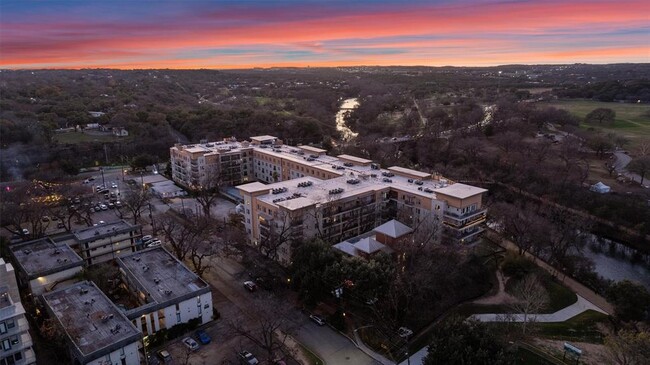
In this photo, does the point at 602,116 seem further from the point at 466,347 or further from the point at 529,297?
the point at 466,347

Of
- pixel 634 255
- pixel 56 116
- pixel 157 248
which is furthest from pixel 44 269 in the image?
pixel 56 116

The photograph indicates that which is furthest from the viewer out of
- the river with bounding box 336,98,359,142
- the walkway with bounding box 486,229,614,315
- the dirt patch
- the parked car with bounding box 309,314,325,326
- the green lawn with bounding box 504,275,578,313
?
the river with bounding box 336,98,359,142

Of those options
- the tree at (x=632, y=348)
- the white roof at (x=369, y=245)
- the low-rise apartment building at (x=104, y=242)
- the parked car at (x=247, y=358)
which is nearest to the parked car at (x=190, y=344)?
the parked car at (x=247, y=358)

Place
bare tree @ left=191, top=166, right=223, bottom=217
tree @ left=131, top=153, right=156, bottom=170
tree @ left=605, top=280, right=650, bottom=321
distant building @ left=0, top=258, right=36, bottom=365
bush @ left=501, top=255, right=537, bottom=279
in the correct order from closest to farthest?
distant building @ left=0, top=258, right=36, bottom=365
tree @ left=605, top=280, right=650, bottom=321
bush @ left=501, top=255, right=537, bottom=279
bare tree @ left=191, top=166, right=223, bottom=217
tree @ left=131, top=153, right=156, bottom=170

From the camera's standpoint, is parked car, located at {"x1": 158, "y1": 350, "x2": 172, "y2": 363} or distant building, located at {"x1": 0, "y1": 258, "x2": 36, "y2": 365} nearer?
distant building, located at {"x1": 0, "y1": 258, "x2": 36, "y2": 365}

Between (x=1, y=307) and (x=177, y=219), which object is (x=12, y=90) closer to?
(x=177, y=219)

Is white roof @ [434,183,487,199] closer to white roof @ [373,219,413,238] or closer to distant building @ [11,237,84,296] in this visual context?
white roof @ [373,219,413,238]

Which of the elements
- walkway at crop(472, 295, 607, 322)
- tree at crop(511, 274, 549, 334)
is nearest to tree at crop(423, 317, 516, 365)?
tree at crop(511, 274, 549, 334)
